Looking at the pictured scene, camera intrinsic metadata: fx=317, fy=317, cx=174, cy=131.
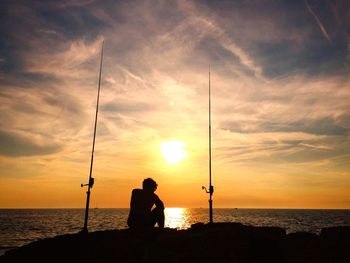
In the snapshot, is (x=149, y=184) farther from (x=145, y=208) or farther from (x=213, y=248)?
(x=213, y=248)

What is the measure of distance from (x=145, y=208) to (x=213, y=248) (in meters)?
3.43

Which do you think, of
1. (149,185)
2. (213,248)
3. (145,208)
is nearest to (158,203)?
(145,208)

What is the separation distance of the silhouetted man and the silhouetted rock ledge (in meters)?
0.85

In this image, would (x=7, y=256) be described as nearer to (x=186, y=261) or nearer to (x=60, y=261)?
(x=60, y=261)

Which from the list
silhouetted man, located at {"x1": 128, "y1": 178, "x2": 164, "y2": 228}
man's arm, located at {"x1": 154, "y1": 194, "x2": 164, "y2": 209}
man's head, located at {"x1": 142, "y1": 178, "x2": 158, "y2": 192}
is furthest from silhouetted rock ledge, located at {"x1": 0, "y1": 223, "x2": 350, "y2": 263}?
man's head, located at {"x1": 142, "y1": 178, "x2": 158, "y2": 192}

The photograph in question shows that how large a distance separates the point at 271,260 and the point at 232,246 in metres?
0.90

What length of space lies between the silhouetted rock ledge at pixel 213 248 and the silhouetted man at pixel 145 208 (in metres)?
0.85

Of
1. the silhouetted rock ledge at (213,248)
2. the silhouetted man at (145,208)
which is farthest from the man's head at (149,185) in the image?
the silhouetted rock ledge at (213,248)

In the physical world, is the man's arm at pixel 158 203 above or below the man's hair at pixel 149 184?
below

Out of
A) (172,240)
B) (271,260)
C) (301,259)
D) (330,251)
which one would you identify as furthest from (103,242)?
(330,251)

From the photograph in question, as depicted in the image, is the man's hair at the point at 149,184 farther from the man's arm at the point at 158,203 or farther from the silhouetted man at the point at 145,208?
the man's arm at the point at 158,203

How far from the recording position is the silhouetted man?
9.93m

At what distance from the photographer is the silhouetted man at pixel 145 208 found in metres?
9.93

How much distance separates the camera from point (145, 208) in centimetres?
1003
